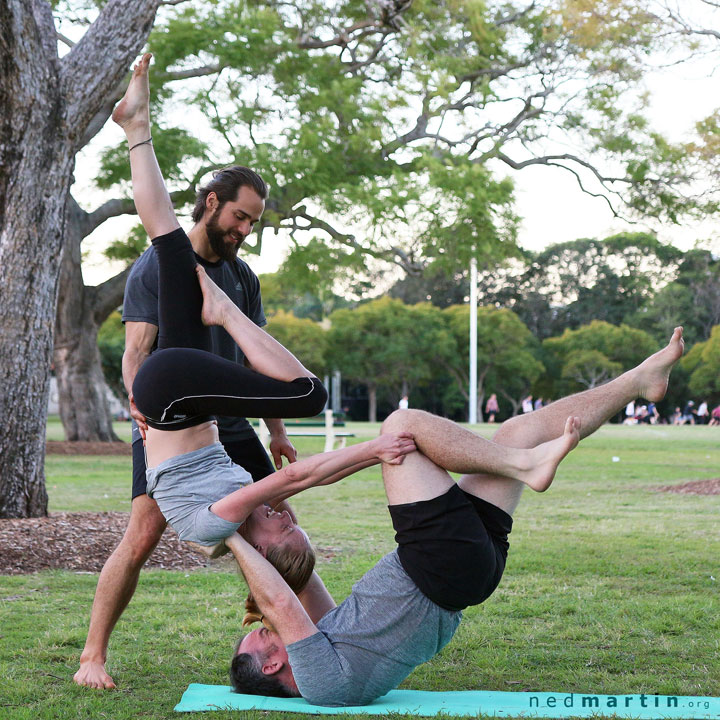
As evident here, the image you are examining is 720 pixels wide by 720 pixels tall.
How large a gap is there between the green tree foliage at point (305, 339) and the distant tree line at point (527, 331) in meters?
0.07

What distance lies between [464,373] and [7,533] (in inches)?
2146

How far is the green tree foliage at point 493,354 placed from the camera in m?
58.5

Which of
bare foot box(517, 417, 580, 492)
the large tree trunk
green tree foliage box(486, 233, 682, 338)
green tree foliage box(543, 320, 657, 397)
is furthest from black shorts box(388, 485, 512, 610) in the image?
green tree foliage box(486, 233, 682, 338)

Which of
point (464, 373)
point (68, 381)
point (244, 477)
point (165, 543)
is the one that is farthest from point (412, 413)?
point (464, 373)

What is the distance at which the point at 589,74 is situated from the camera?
19656mm

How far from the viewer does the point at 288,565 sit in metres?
3.89

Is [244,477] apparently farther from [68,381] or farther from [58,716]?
[68,381]

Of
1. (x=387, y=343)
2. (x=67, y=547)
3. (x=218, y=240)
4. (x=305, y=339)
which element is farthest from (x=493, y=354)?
(x=218, y=240)

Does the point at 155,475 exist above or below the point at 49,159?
below

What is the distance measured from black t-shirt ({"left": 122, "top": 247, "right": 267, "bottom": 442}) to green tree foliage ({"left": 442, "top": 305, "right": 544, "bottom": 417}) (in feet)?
174

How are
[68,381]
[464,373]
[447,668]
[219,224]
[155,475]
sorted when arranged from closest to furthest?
[155,475] < [219,224] < [447,668] < [68,381] < [464,373]

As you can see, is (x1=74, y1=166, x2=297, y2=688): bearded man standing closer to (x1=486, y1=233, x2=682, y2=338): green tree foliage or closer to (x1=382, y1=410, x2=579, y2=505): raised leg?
(x1=382, y1=410, x2=579, y2=505): raised leg

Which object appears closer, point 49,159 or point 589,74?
point 49,159

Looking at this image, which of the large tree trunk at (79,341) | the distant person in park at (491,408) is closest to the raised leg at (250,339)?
the large tree trunk at (79,341)
